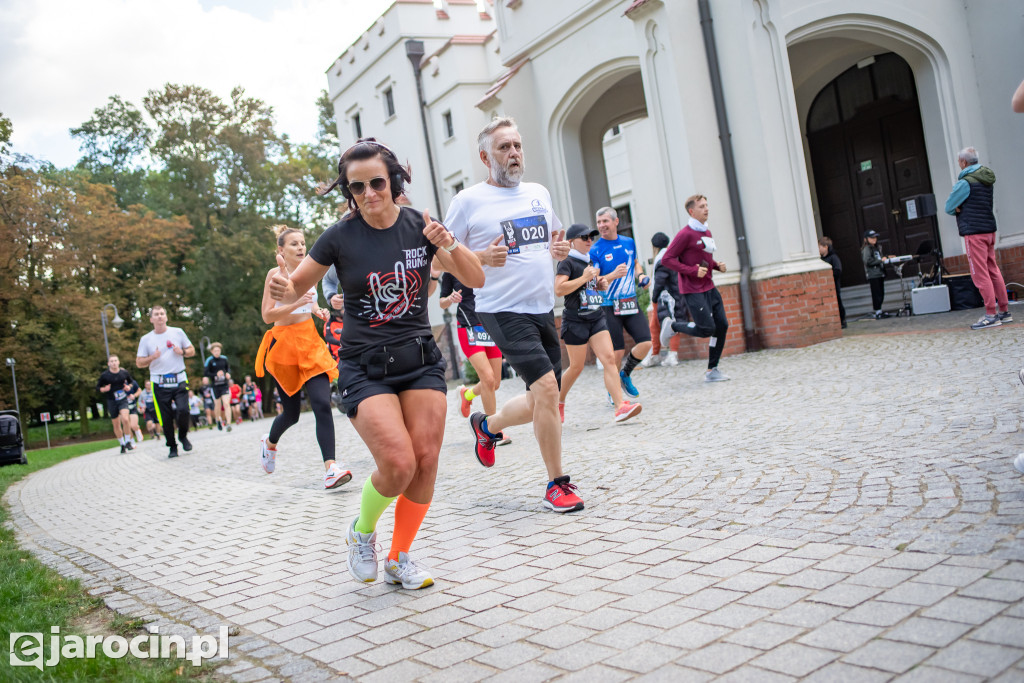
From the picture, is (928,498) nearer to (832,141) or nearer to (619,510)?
(619,510)

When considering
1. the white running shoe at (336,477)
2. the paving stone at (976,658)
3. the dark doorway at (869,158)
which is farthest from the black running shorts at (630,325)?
the dark doorway at (869,158)

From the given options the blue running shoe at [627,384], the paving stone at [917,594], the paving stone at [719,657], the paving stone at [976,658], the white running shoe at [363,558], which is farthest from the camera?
the blue running shoe at [627,384]

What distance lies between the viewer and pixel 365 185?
384 centimetres

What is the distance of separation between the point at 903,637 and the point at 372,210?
2.61 meters

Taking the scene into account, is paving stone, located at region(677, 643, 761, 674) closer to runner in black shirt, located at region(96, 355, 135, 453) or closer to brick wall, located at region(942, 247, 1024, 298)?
brick wall, located at region(942, 247, 1024, 298)

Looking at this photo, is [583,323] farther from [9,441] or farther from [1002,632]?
[9,441]

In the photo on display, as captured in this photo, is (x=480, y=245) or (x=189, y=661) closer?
(x=189, y=661)

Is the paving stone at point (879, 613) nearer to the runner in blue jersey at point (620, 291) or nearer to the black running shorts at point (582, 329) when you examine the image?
the black running shorts at point (582, 329)

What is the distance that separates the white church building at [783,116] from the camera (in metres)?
14.5

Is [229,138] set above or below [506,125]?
above

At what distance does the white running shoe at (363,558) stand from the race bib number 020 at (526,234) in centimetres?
206

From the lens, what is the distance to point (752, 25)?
568 inches

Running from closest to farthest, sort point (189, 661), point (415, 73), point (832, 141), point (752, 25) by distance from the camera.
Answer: point (189, 661), point (752, 25), point (832, 141), point (415, 73)

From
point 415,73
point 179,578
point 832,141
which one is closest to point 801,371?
point 179,578
